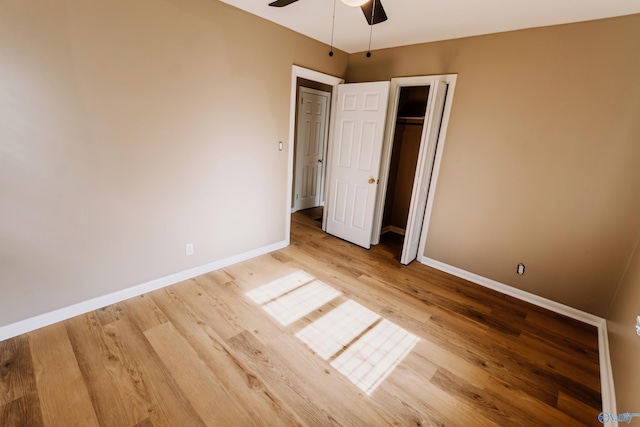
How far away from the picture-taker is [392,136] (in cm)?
354

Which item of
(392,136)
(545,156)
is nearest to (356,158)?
(392,136)

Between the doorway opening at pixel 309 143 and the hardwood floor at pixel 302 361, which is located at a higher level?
the doorway opening at pixel 309 143

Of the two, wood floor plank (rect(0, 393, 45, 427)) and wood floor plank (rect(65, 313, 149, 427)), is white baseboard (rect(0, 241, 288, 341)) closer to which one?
wood floor plank (rect(65, 313, 149, 427))

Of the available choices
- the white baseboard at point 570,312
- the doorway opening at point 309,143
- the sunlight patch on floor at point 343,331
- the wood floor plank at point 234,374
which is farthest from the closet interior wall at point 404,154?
the wood floor plank at point 234,374

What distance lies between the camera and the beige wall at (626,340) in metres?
1.49

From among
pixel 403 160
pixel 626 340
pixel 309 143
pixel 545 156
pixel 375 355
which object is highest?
pixel 545 156

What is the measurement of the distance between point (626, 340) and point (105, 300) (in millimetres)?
3758

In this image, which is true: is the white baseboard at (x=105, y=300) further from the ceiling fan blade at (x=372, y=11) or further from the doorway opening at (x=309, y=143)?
the ceiling fan blade at (x=372, y=11)

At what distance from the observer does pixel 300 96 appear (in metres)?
4.70

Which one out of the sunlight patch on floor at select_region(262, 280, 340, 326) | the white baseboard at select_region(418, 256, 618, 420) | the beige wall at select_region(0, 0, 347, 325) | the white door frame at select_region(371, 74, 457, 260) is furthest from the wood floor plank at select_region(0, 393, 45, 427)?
the white door frame at select_region(371, 74, 457, 260)

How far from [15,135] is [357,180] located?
3.13 meters

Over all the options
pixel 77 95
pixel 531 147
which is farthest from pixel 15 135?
pixel 531 147

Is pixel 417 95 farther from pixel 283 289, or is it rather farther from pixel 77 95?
pixel 77 95

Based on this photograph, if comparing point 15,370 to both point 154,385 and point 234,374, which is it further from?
point 234,374
